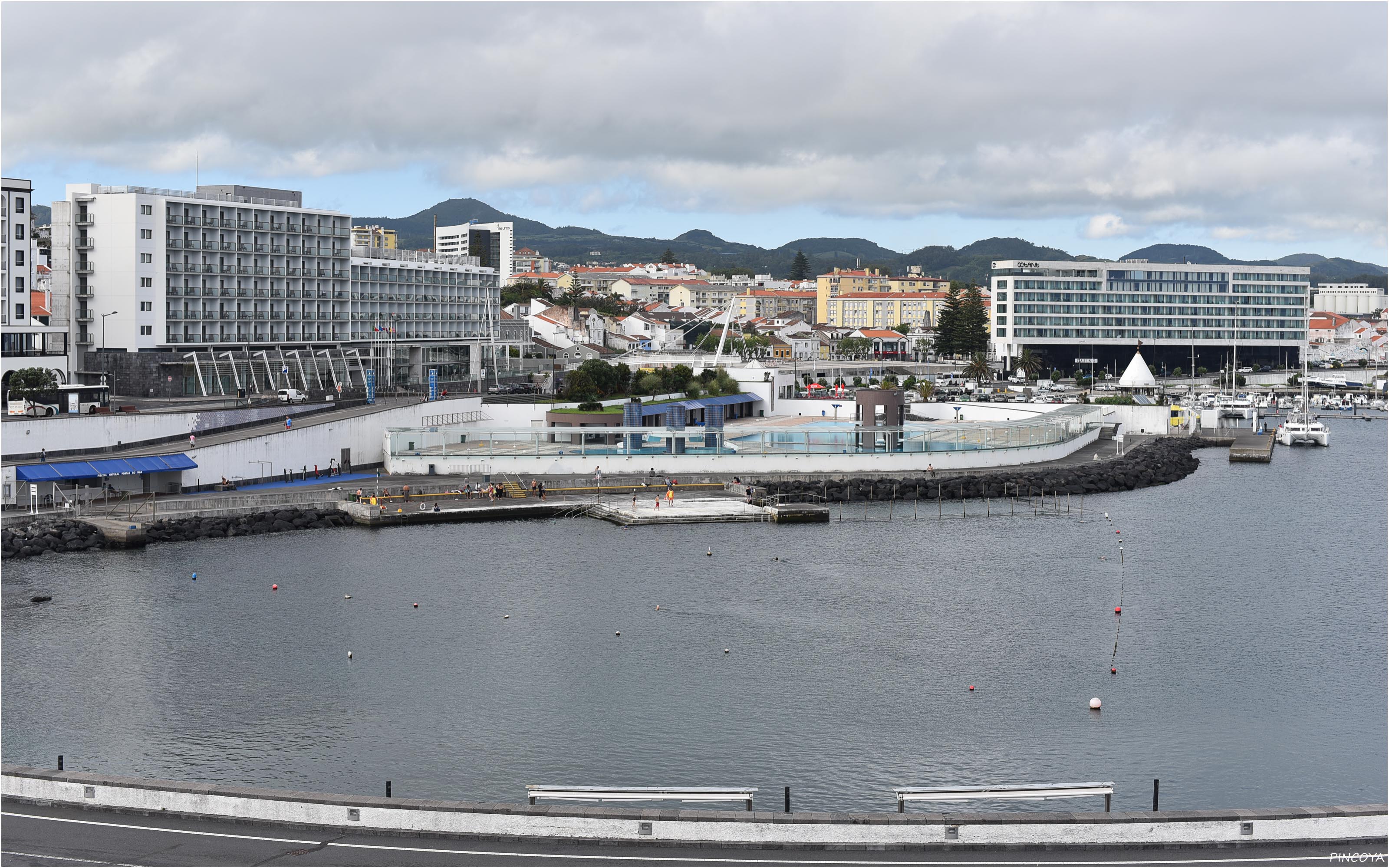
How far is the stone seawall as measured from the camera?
34375 millimetres

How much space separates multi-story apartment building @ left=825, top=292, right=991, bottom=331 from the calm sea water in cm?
11725

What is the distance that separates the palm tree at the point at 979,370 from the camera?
9638 cm

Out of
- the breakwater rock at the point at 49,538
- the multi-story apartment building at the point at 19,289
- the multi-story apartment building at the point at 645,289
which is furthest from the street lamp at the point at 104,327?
the multi-story apartment building at the point at 645,289

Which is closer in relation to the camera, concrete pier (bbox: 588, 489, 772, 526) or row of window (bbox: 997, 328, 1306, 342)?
concrete pier (bbox: 588, 489, 772, 526)

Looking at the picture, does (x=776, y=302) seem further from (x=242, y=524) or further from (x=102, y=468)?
(x=242, y=524)

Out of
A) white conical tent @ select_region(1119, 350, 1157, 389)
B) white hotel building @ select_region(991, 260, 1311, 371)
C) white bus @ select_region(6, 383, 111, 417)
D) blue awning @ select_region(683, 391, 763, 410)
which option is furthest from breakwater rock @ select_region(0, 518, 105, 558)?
white hotel building @ select_region(991, 260, 1311, 371)

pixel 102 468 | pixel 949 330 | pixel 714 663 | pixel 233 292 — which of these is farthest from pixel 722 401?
pixel 949 330

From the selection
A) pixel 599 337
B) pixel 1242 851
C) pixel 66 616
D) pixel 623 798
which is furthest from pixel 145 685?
pixel 599 337

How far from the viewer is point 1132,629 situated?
28.9 meters

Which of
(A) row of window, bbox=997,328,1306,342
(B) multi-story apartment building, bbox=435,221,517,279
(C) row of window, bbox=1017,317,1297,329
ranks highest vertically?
(B) multi-story apartment building, bbox=435,221,517,279

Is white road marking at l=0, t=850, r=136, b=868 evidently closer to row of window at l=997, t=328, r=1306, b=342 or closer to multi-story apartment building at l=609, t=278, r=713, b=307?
row of window at l=997, t=328, r=1306, b=342

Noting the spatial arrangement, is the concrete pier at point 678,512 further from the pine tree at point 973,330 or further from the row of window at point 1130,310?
the row of window at point 1130,310

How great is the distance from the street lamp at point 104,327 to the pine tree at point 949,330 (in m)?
70.0

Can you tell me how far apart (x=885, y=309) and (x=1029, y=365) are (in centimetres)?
5468
